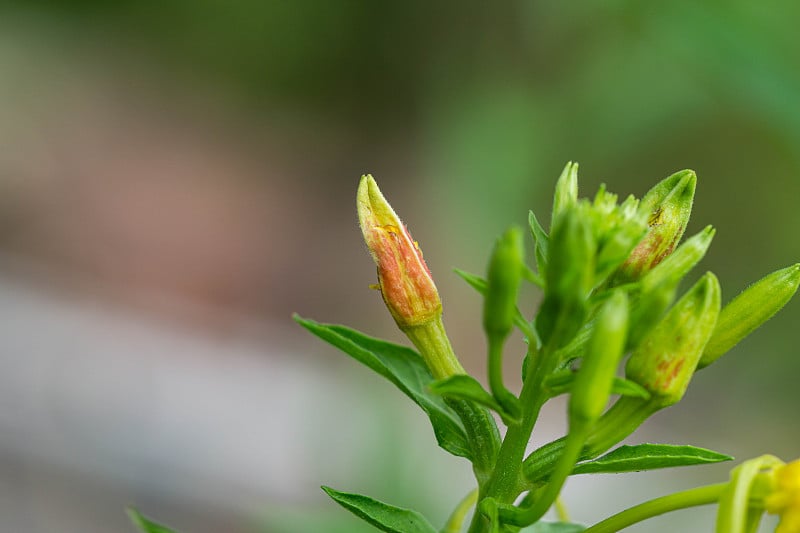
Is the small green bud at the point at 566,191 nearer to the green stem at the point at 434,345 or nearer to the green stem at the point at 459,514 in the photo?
the green stem at the point at 434,345

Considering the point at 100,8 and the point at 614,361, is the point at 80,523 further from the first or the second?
the point at 100,8

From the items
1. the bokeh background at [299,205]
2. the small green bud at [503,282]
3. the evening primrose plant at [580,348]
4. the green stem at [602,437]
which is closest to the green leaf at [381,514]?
the evening primrose plant at [580,348]

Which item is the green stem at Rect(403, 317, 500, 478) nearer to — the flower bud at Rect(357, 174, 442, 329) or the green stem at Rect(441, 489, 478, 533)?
the flower bud at Rect(357, 174, 442, 329)

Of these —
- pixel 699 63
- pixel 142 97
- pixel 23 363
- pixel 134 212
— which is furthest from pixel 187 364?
pixel 699 63

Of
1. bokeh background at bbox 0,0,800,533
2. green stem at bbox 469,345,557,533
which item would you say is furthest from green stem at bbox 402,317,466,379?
bokeh background at bbox 0,0,800,533

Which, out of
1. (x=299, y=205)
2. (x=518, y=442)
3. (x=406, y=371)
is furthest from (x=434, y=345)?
(x=299, y=205)

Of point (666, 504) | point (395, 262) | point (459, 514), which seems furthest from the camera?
point (459, 514)

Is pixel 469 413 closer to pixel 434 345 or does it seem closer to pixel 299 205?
pixel 434 345
